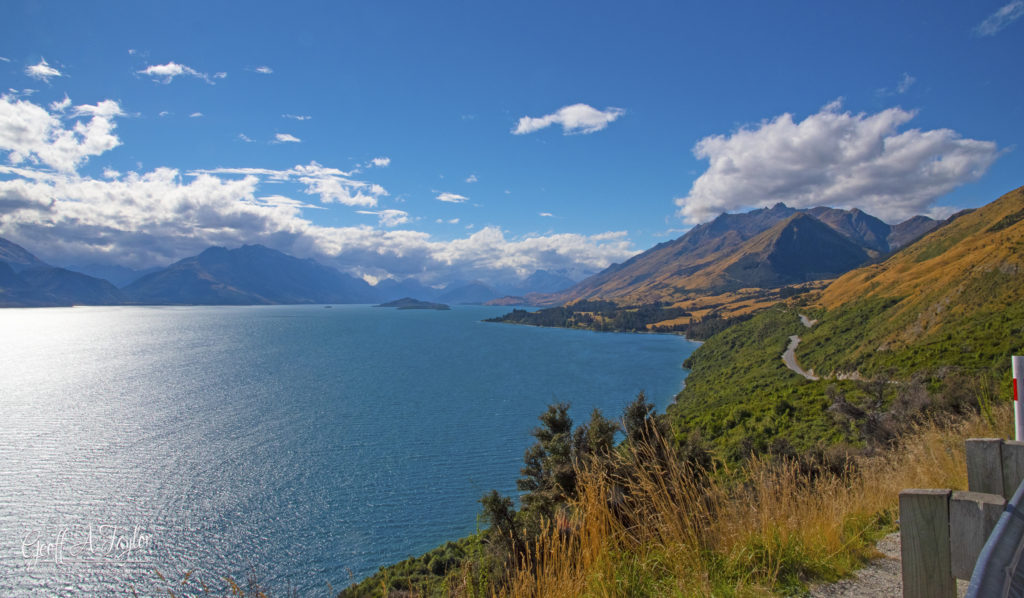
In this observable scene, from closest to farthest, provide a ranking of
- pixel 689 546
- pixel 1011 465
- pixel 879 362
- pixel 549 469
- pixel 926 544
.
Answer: pixel 926 544 → pixel 1011 465 → pixel 689 546 → pixel 549 469 → pixel 879 362

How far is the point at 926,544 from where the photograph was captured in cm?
225

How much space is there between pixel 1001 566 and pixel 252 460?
1848 inches

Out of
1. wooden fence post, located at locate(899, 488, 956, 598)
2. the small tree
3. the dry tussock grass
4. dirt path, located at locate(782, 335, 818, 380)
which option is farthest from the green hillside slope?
wooden fence post, located at locate(899, 488, 956, 598)

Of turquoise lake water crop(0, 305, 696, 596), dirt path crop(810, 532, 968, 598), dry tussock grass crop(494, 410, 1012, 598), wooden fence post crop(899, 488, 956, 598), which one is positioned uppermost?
wooden fence post crop(899, 488, 956, 598)

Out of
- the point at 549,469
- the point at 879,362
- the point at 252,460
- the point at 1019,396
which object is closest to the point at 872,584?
the point at 1019,396

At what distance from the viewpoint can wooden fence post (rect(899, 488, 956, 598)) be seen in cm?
220

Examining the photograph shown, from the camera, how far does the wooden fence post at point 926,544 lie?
2.20m

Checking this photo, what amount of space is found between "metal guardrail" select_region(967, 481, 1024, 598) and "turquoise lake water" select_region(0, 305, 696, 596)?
7.16m

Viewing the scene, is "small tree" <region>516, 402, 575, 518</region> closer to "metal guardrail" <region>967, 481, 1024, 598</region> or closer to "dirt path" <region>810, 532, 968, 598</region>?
"dirt path" <region>810, 532, 968, 598</region>

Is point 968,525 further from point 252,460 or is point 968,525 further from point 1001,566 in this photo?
point 252,460

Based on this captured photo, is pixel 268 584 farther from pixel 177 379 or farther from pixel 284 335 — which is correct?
pixel 284 335

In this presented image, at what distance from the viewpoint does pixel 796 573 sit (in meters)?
4.19

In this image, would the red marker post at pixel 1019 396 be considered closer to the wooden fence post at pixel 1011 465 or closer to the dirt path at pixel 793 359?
the wooden fence post at pixel 1011 465

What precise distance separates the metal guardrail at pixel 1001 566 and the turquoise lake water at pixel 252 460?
7162 mm
